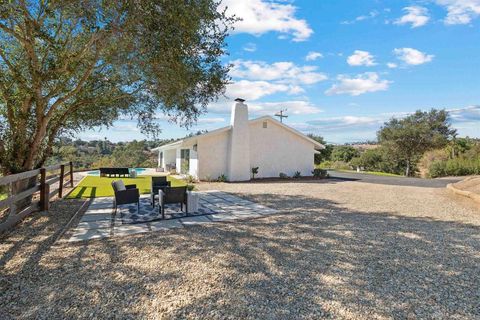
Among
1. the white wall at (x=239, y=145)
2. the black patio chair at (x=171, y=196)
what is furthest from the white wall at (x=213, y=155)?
the black patio chair at (x=171, y=196)

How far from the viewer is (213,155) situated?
16.8 m

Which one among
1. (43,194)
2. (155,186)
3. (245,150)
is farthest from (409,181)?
(43,194)

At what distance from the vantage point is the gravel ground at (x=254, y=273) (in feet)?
9.66

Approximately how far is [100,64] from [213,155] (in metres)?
10.0

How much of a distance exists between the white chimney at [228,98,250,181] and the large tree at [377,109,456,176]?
21768 millimetres

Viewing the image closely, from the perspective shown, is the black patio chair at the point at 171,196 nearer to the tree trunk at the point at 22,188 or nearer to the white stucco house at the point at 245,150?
the tree trunk at the point at 22,188

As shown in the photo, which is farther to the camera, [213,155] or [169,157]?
[169,157]

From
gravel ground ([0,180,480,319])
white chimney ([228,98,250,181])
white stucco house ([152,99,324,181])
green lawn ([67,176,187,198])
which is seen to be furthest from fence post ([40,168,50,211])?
white chimney ([228,98,250,181])

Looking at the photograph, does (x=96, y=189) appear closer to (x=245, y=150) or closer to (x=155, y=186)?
(x=155, y=186)

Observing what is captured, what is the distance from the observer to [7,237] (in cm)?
523

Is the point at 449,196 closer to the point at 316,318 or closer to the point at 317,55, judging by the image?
the point at 317,55

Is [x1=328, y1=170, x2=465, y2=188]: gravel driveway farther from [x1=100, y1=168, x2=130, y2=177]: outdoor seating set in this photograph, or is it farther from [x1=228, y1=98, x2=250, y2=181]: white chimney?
[x1=100, y1=168, x2=130, y2=177]: outdoor seating set

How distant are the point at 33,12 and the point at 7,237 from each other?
4.71 m

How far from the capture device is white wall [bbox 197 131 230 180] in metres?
16.5
